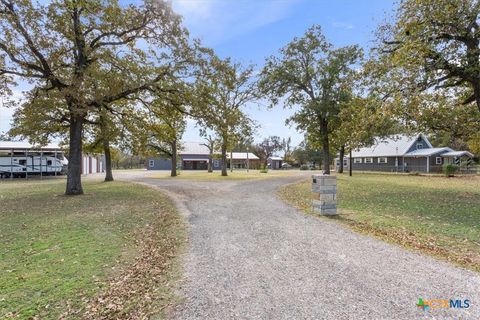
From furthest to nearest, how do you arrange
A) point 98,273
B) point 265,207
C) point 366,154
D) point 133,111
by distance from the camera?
point 366,154
point 133,111
point 265,207
point 98,273

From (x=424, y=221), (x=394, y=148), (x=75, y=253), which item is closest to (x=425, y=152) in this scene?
(x=394, y=148)

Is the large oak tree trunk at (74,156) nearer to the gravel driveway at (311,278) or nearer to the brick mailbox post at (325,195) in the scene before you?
the gravel driveway at (311,278)

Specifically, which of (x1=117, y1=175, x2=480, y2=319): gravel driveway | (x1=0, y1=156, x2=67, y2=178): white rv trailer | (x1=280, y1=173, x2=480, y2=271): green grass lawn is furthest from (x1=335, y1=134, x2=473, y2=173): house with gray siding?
(x1=0, y1=156, x2=67, y2=178): white rv trailer

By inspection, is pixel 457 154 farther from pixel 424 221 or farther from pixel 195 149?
pixel 195 149

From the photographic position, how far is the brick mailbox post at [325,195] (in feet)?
30.8

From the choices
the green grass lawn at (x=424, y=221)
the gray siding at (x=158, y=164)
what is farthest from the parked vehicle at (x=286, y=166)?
the green grass lawn at (x=424, y=221)

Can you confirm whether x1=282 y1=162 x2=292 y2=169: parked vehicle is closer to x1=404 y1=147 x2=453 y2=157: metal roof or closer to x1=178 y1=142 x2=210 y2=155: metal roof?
x1=178 y1=142 x2=210 y2=155: metal roof

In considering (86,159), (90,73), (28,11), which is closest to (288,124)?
(90,73)

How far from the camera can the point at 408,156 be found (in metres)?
43.2

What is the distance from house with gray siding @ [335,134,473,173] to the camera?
4059cm

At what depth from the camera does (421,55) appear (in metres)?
11.9

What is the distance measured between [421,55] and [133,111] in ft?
53.1

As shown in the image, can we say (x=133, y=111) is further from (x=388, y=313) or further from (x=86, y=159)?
(x=86, y=159)

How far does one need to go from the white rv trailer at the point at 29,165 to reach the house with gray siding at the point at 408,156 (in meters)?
37.1
